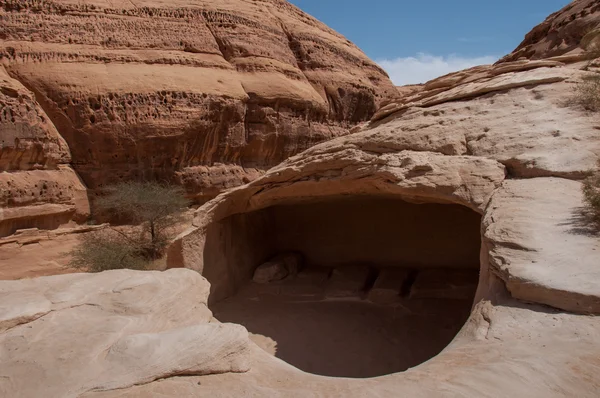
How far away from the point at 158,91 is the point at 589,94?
8.85m

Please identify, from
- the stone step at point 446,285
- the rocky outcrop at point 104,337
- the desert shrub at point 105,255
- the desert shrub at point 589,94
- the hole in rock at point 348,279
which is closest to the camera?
the rocky outcrop at point 104,337

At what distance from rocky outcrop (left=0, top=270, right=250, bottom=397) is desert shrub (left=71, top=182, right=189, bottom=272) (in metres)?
5.72

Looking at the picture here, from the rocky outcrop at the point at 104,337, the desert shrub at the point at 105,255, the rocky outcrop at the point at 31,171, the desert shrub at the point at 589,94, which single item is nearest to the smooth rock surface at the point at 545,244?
the desert shrub at the point at 589,94

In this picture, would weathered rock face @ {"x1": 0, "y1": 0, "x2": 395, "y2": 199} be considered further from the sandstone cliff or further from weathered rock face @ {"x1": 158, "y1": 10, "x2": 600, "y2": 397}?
weathered rock face @ {"x1": 158, "y1": 10, "x2": 600, "y2": 397}

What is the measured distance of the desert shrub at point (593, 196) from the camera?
3.32 meters

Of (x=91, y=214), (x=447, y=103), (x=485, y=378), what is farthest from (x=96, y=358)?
(x=91, y=214)

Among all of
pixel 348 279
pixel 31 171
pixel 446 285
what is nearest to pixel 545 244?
pixel 446 285

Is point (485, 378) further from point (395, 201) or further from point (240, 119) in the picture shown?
point (240, 119)

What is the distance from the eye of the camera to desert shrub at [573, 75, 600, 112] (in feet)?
15.6

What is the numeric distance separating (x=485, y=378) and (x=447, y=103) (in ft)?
14.6

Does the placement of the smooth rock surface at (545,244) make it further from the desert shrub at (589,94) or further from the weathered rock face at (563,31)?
the weathered rock face at (563,31)

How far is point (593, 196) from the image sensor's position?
11.2 feet

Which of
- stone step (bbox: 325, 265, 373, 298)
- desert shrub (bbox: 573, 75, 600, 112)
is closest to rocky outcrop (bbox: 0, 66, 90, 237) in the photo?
stone step (bbox: 325, 265, 373, 298)

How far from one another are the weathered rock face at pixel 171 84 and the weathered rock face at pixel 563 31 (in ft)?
20.2
